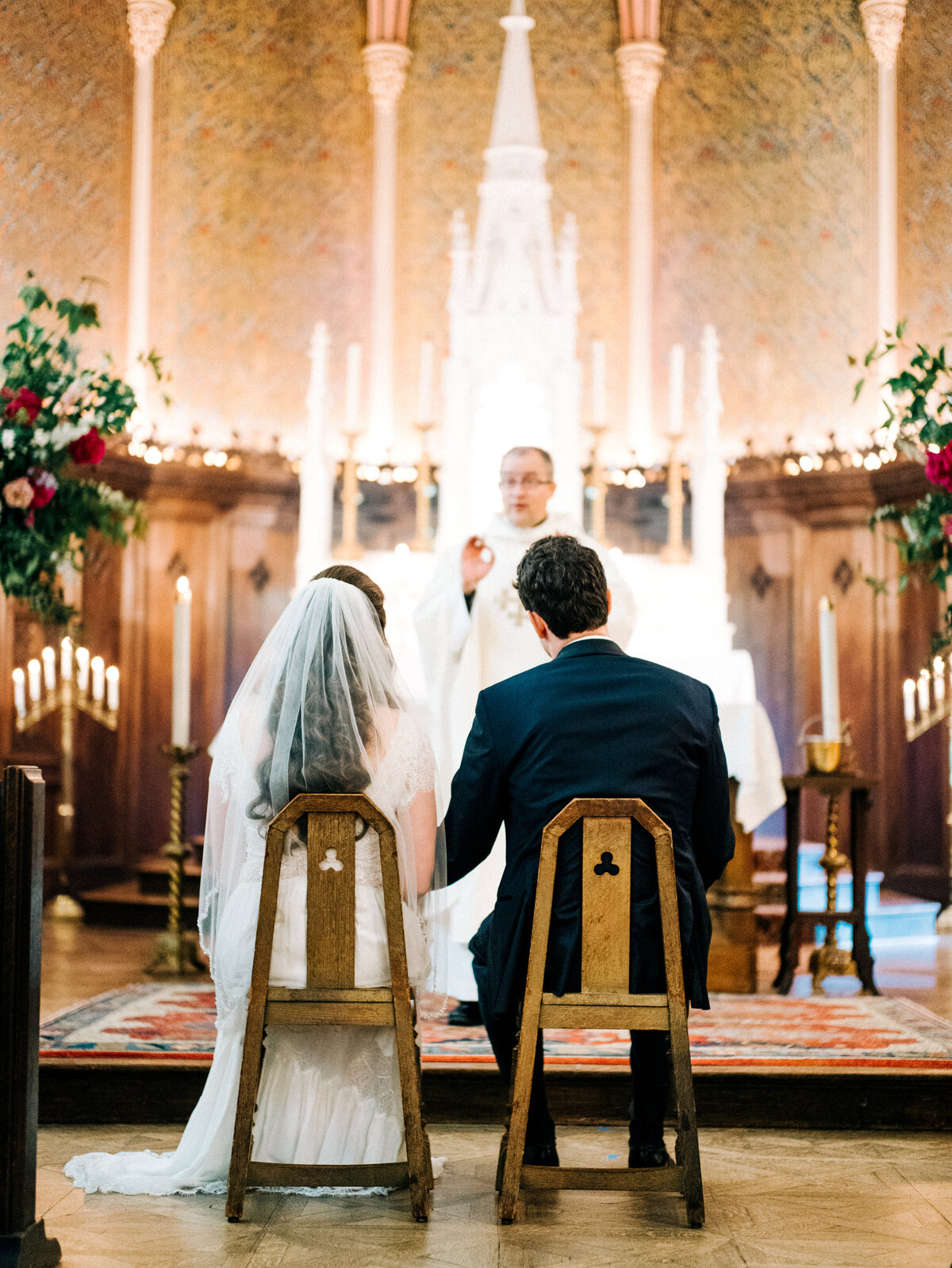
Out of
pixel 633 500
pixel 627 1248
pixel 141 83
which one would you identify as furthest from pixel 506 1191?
pixel 141 83

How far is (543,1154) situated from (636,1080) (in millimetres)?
256

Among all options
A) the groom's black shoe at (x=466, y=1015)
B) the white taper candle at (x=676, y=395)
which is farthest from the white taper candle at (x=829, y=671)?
the white taper candle at (x=676, y=395)

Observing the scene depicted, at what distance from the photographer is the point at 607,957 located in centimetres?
285

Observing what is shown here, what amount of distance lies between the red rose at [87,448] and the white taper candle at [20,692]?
7.93ft

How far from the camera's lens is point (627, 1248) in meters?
2.83

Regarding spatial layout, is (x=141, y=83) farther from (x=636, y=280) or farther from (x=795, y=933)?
(x=795, y=933)

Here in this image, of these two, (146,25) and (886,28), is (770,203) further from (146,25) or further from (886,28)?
(146,25)

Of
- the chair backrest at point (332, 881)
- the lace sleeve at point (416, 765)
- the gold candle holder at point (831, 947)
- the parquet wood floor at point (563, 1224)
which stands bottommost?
the parquet wood floor at point (563, 1224)

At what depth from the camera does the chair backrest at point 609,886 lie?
2.84 meters

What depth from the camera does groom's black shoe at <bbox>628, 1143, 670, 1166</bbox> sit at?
3.09 metres

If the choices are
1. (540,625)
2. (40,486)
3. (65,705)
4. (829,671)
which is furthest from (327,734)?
(65,705)

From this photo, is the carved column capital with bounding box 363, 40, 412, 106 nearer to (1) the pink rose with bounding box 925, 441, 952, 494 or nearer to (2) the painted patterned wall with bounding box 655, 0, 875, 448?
(2) the painted patterned wall with bounding box 655, 0, 875, 448

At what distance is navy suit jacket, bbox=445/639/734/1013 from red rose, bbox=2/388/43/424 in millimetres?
2713

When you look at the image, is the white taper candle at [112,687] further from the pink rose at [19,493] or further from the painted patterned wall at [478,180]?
the pink rose at [19,493]
